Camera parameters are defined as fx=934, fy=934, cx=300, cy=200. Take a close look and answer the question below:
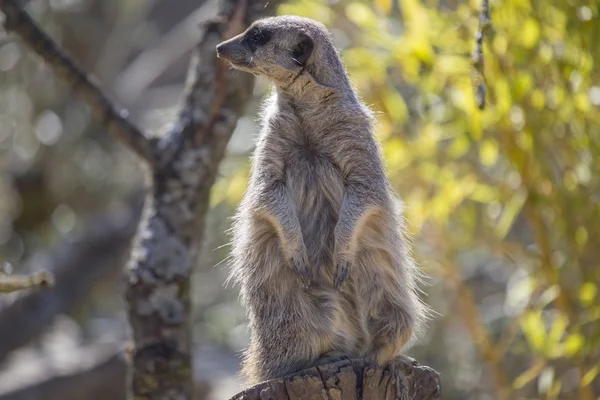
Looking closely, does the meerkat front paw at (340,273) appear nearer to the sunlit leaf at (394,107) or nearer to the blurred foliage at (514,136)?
the blurred foliage at (514,136)

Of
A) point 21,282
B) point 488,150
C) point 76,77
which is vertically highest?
point 76,77

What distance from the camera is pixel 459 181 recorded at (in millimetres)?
5074

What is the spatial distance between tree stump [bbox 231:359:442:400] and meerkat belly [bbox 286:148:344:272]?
0.43 meters

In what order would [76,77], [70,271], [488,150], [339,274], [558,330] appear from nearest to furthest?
[339,274]
[76,77]
[558,330]
[488,150]
[70,271]

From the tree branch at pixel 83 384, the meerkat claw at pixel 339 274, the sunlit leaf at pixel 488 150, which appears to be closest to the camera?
the meerkat claw at pixel 339 274

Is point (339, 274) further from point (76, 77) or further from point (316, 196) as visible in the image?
point (76, 77)

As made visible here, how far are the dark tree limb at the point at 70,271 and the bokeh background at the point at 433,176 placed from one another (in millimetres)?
35

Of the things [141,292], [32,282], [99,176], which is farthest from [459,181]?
[99,176]

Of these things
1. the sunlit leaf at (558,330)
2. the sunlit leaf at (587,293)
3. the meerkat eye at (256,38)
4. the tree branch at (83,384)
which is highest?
the meerkat eye at (256,38)

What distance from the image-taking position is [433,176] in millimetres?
5016

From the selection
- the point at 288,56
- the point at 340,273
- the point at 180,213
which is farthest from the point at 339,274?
the point at 180,213

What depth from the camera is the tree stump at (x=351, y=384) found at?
264 centimetres

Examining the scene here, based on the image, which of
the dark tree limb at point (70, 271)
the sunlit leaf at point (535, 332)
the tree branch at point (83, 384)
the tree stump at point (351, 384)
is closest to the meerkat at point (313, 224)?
the tree stump at point (351, 384)

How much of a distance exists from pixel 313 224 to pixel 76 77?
1.36 meters
